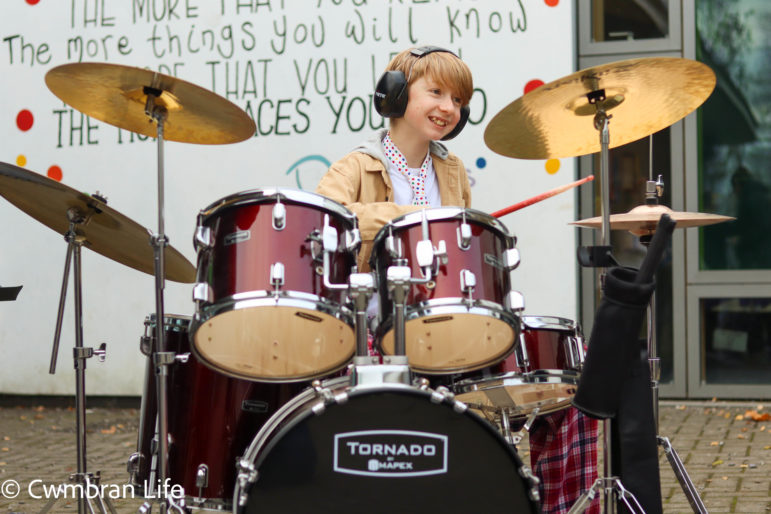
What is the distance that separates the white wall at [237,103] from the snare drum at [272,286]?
3.86 m

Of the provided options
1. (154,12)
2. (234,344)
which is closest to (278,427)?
(234,344)

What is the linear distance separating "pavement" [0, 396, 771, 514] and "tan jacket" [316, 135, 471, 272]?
1648 millimetres

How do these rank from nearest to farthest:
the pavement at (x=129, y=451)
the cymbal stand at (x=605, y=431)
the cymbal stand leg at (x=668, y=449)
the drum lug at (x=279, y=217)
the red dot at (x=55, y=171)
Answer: the drum lug at (x=279, y=217), the cymbal stand at (x=605, y=431), the cymbal stand leg at (x=668, y=449), the pavement at (x=129, y=451), the red dot at (x=55, y=171)

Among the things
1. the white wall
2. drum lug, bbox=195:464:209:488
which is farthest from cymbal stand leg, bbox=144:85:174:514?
the white wall

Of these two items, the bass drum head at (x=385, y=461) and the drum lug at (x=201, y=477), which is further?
the drum lug at (x=201, y=477)

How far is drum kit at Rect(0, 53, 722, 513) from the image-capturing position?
257 centimetres

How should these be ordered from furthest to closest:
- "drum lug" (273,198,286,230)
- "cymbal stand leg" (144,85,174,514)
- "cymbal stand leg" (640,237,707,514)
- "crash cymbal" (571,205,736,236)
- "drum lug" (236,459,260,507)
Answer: "crash cymbal" (571,205,736,236), "cymbal stand leg" (640,237,707,514), "cymbal stand leg" (144,85,174,514), "drum lug" (273,198,286,230), "drum lug" (236,459,260,507)

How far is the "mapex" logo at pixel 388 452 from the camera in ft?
8.38

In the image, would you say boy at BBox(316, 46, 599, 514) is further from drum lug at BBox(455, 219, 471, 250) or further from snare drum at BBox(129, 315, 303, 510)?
snare drum at BBox(129, 315, 303, 510)

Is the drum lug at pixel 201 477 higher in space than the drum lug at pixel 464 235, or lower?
lower

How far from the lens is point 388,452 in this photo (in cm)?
257

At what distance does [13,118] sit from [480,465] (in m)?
5.99

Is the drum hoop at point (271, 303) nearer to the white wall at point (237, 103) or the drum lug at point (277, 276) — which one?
the drum lug at point (277, 276)

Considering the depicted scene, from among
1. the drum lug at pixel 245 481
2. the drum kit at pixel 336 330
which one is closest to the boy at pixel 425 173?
the drum kit at pixel 336 330
